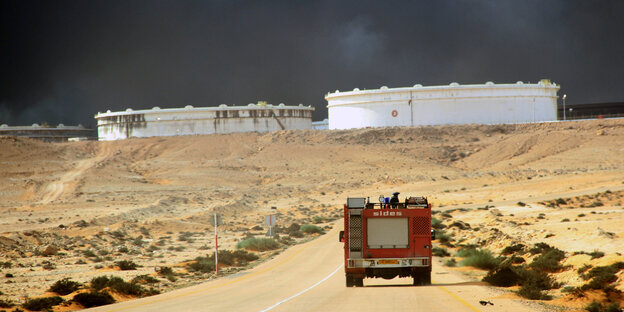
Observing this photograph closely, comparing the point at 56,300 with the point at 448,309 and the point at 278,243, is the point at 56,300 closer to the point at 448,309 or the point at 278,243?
the point at 448,309

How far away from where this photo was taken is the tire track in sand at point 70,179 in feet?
227

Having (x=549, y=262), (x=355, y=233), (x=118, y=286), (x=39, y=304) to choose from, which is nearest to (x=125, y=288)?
(x=118, y=286)

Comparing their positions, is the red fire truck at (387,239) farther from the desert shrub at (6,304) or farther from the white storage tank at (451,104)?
the white storage tank at (451,104)

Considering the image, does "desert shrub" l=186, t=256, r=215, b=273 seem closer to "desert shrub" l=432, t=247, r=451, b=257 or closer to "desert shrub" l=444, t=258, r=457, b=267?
"desert shrub" l=444, t=258, r=457, b=267

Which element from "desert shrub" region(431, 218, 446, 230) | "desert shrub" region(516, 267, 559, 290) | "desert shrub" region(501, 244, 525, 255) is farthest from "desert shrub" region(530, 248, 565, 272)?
"desert shrub" region(431, 218, 446, 230)

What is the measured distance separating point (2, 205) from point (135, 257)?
36659 mm

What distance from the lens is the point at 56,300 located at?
18.8m

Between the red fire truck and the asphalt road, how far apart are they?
65cm

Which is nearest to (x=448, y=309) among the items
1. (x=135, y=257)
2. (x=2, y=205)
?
(x=135, y=257)

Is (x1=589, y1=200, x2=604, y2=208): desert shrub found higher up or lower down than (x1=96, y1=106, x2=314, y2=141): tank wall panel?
lower down

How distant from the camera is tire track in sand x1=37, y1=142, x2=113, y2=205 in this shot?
69.2 m

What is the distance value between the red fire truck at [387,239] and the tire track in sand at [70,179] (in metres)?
52.3

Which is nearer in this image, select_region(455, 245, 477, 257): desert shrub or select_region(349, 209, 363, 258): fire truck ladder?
select_region(349, 209, 363, 258): fire truck ladder

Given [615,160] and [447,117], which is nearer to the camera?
[615,160]
